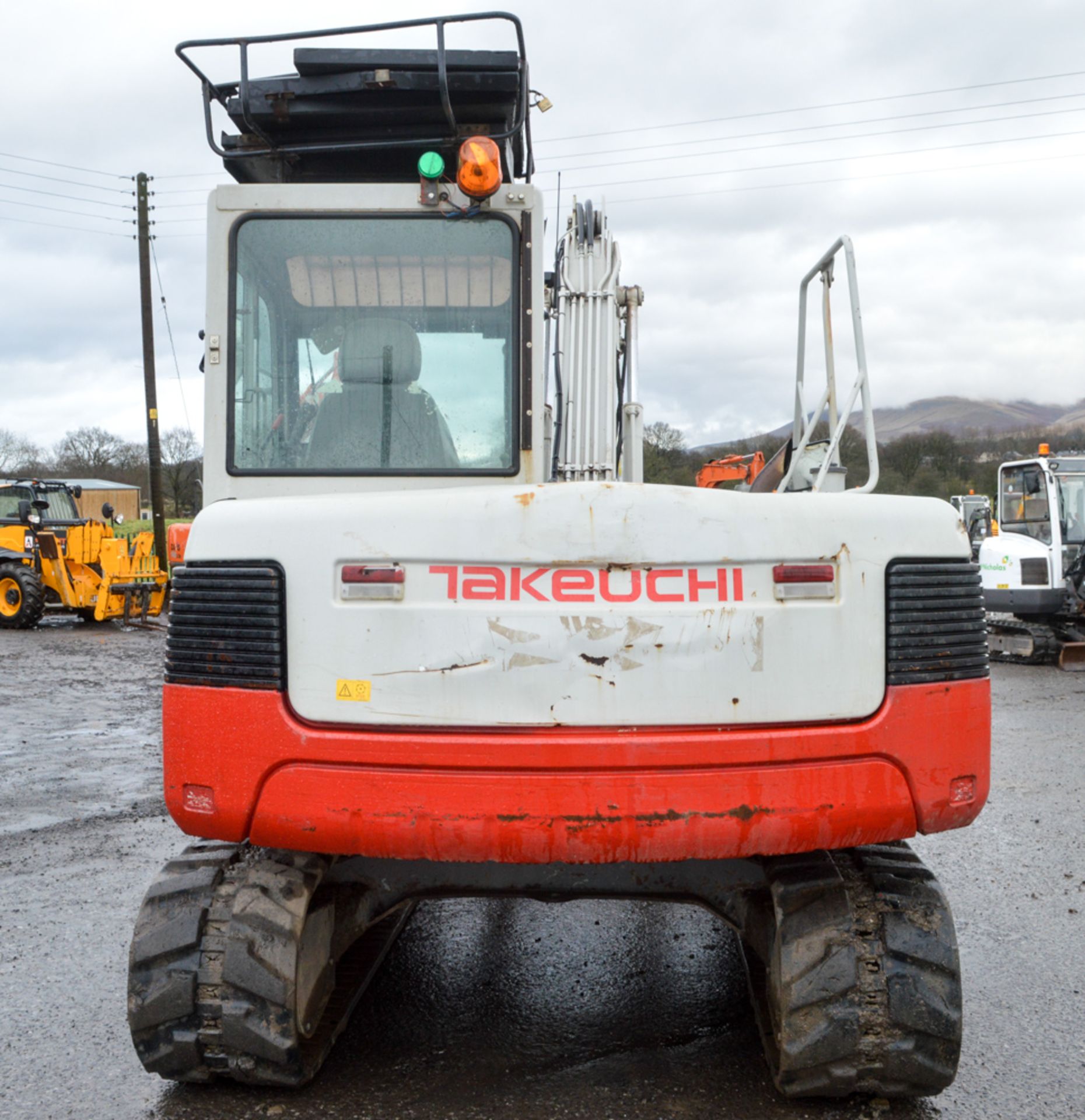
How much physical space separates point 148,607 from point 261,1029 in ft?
59.2

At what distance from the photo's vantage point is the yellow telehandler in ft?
61.9

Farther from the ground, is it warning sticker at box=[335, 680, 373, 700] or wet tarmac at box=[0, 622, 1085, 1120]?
warning sticker at box=[335, 680, 373, 700]

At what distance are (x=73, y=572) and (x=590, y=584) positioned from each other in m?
18.3

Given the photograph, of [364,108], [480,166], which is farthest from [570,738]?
[364,108]

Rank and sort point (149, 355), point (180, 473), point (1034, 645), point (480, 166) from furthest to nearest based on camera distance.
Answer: point (180, 473) → point (149, 355) → point (1034, 645) → point (480, 166)

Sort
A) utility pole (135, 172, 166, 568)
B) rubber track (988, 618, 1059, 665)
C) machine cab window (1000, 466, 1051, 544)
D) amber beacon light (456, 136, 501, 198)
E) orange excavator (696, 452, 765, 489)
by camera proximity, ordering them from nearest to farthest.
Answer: amber beacon light (456, 136, 501, 198) → orange excavator (696, 452, 765, 489) → rubber track (988, 618, 1059, 665) → machine cab window (1000, 466, 1051, 544) → utility pole (135, 172, 166, 568)

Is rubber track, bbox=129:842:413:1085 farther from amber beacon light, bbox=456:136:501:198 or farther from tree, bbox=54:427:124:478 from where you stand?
tree, bbox=54:427:124:478

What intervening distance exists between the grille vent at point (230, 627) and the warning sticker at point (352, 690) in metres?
0.14

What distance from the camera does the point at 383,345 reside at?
142 inches

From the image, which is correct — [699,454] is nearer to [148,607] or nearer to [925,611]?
[925,611]

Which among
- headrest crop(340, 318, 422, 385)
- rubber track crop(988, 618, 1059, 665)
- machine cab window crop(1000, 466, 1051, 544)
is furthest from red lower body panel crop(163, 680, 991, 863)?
machine cab window crop(1000, 466, 1051, 544)

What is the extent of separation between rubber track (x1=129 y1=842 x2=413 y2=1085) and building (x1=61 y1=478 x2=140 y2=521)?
3050 inches

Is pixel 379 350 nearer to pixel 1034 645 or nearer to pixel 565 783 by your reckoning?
pixel 565 783

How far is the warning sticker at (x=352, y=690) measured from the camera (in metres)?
2.71
